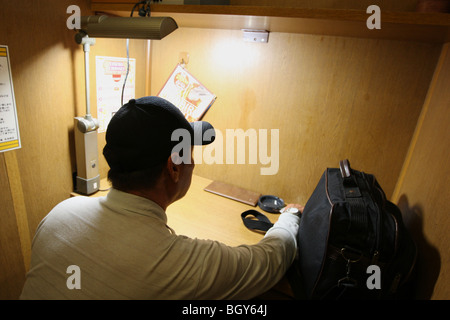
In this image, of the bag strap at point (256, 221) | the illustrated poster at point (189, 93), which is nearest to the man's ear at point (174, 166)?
the bag strap at point (256, 221)

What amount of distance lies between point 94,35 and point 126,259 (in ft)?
2.76

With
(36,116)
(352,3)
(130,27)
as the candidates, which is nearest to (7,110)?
(36,116)

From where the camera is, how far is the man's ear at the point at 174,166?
73 centimetres

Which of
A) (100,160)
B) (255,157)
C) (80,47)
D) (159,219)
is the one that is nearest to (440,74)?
(255,157)

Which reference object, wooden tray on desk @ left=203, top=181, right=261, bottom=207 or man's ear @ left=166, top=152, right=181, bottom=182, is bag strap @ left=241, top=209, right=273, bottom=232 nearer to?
wooden tray on desk @ left=203, top=181, right=261, bottom=207

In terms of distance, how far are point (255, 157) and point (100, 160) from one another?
2.70 feet

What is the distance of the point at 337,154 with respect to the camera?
1.22 metres

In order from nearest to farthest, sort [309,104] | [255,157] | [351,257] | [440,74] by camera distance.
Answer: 1. [351,257]
2. [440,74]
3. [309,104]
4. [255,157]

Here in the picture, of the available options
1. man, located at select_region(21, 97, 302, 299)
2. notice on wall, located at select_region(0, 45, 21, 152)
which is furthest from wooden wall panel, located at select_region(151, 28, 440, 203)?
notice on wall, located at select_region(0, 45, 21, 152)

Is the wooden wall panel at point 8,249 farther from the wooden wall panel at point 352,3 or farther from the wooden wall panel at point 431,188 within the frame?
the wooden wall panel at point 431,188

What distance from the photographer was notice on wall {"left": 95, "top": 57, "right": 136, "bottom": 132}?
1264 millimetres

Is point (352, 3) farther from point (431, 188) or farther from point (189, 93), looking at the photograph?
point (189, 93)

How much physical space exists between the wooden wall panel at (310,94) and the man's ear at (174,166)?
0.69 meters
